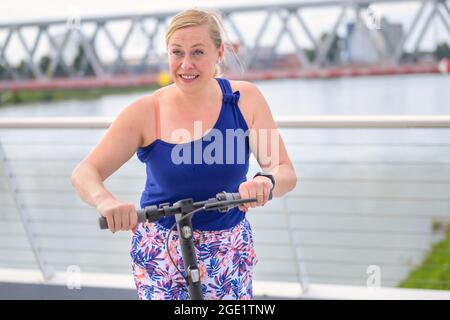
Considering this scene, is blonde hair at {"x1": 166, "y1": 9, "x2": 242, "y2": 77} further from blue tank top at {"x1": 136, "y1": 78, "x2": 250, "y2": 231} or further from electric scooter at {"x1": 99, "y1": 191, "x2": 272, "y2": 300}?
electric scooter at {"x1": 99, "y1": 191, "x2": 272, "y2": 300}

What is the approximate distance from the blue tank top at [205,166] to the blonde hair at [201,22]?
4.4 inches

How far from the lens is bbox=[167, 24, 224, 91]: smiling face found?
4.09 feet

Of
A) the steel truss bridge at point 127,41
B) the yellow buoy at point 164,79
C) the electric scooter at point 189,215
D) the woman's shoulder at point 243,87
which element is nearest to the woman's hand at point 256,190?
the electric scooter at point 189,215

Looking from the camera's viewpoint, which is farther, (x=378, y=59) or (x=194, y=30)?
(x=378, y=59)

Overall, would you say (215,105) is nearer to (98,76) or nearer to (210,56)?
(210,56)

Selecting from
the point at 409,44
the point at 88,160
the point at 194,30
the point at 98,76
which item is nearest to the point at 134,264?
A: the point at 88,160

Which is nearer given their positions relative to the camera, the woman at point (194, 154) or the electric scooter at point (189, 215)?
the electric scooter at point (189, 215)

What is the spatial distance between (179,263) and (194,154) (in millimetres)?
212

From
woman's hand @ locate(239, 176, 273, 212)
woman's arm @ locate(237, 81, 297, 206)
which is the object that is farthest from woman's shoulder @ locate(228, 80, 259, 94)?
woman's hand @ locate(239, 176, 273, 212)

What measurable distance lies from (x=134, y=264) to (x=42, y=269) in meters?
1.58

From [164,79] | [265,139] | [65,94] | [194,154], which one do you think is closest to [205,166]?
[194,154]

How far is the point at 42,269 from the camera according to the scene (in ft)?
9.08

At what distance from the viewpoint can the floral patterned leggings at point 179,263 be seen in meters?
1.29

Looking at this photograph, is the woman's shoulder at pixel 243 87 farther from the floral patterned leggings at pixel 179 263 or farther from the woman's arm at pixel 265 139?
the floral patterned leggings at pixel 179 263
